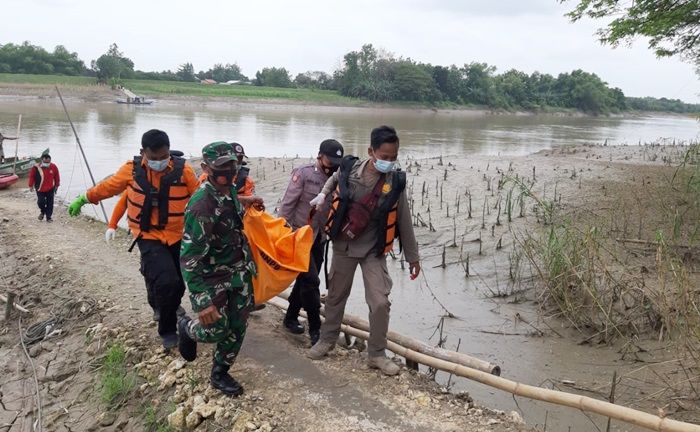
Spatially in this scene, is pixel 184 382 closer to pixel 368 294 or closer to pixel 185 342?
pixel 185 342

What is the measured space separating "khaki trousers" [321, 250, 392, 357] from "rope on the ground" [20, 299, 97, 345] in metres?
2.76

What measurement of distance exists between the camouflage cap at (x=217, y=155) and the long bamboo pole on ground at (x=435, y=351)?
2.00 metres

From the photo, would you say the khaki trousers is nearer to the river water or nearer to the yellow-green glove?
the river water

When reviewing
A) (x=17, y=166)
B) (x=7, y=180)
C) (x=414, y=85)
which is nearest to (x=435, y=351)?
(x=7, y=180)

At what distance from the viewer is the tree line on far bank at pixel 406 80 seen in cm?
6353

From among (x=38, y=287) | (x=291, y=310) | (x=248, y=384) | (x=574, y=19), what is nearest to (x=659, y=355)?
(x=291, y=310)

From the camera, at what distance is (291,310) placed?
4895mm

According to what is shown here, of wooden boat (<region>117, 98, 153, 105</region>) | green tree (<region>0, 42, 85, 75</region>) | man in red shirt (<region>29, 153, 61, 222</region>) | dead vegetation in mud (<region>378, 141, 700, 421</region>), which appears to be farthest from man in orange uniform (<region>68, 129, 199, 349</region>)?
green tree (<region>0, 42, 85, 75</region>)

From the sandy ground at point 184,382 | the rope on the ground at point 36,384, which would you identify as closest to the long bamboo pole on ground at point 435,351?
the sandy ground at point 184,382

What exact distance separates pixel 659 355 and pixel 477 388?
1.85m

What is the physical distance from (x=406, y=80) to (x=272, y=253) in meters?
63.5

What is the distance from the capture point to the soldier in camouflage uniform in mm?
3344

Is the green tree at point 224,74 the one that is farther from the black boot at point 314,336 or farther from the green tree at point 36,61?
the black boot at point 314,336

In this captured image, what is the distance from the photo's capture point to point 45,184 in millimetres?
9938
